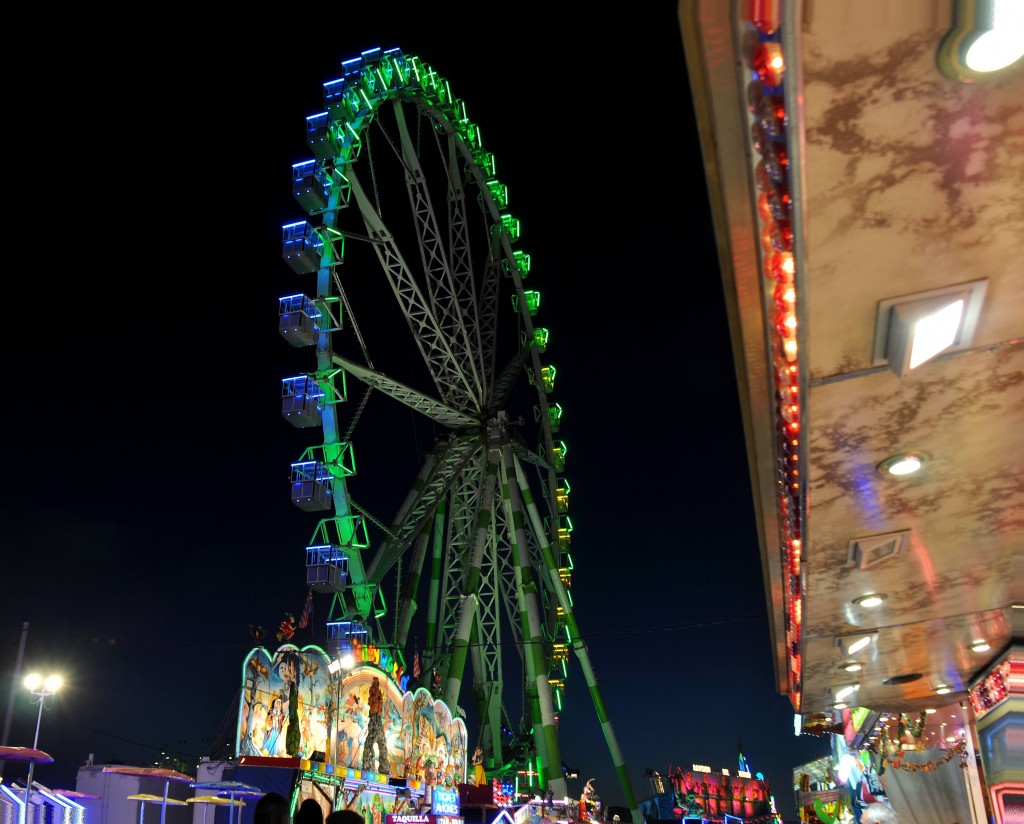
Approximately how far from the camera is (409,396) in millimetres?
26266

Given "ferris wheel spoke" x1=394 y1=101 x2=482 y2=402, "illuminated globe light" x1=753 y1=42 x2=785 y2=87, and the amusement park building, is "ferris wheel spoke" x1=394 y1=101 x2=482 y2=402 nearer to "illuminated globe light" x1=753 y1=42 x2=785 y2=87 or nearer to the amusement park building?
the amusement park building

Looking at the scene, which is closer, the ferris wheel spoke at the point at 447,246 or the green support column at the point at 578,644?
the ferris wheel spoke at the point at 447,246

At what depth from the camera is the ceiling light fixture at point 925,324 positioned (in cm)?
356

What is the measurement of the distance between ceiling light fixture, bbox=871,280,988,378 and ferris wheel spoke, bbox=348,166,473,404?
820 inches

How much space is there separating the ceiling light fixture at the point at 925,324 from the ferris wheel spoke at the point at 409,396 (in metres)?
19.1

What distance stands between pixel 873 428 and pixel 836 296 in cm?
134

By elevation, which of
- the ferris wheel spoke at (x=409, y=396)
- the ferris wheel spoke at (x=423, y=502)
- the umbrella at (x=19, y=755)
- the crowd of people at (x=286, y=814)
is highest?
the ferris wheel spoke at (x=409, y=396)

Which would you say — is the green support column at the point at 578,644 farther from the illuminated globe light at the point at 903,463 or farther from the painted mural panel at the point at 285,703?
the illuminated globe light at the point at 903,463

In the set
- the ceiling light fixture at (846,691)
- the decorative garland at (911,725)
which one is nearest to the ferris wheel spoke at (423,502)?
the decorative garland at (911,725)

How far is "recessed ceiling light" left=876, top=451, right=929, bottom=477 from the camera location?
4.93m

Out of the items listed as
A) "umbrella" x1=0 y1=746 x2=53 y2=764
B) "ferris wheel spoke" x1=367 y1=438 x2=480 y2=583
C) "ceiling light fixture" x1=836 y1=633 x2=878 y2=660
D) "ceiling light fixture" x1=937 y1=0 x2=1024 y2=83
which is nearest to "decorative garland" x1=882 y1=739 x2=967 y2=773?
"ceiling light fixture" x1=836 y1=633 x2=878 y2=660

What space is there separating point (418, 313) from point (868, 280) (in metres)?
23.3

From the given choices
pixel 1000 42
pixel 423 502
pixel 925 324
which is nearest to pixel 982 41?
pixel 1000 42

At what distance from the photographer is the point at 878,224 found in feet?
10.2
